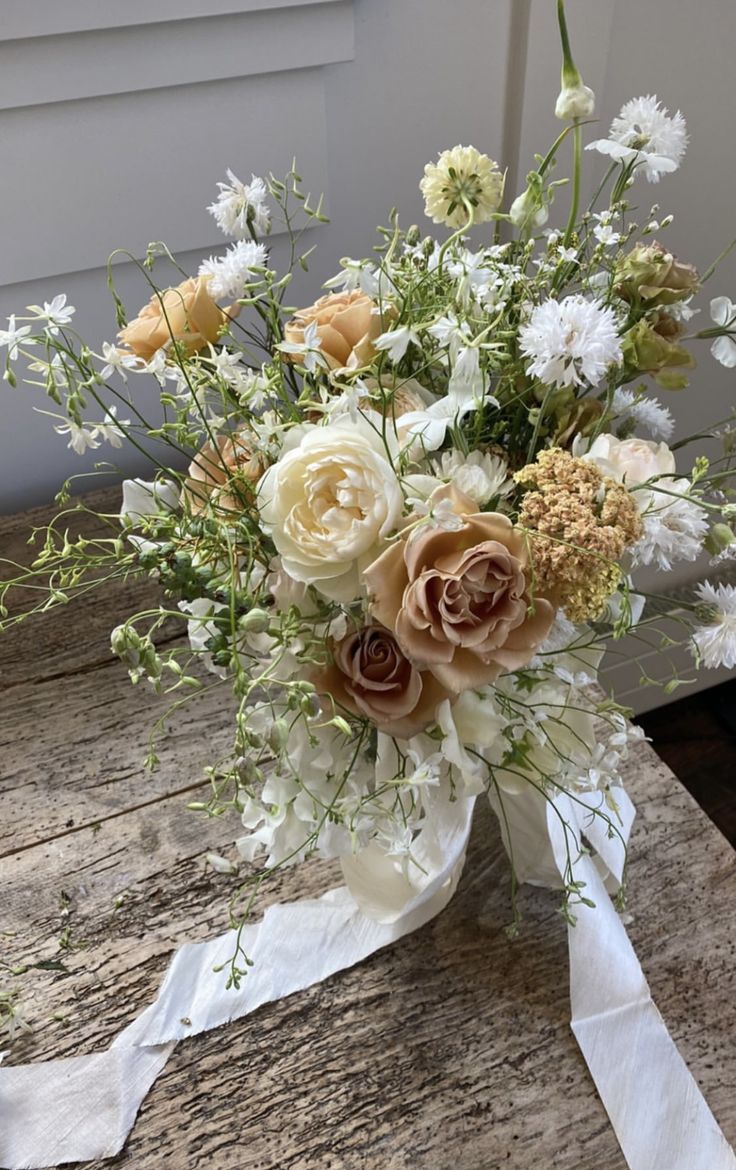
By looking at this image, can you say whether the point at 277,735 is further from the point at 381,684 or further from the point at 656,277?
the point at 656,277

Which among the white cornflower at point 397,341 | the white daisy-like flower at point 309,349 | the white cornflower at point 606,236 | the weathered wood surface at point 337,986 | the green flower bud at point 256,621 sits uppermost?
the white cornflower at point 606,236

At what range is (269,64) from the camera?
90 centimetres

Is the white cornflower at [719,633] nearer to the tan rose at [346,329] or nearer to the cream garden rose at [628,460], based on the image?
the cream garden rose at [628,460]

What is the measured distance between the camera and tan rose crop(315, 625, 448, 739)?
0.48 meters

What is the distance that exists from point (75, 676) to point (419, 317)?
51cm

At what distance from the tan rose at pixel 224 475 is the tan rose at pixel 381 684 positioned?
0.35 feet

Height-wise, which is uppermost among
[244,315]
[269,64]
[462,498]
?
[269,64]

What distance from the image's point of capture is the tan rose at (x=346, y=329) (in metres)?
0.53

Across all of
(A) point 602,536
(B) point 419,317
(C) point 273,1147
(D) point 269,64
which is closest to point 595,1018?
(C) point 273,1147

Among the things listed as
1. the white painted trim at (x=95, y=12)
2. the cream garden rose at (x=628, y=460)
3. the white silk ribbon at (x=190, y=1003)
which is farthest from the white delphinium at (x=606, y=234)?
the white painted trim at (x=95, y=12)

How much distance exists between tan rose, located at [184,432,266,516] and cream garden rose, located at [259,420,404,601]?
6 cm

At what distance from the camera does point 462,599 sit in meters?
0.44

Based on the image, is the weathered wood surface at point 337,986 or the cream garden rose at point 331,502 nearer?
the cream garden rose at point 331,502

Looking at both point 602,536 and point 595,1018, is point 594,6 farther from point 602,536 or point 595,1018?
point 595,1018
